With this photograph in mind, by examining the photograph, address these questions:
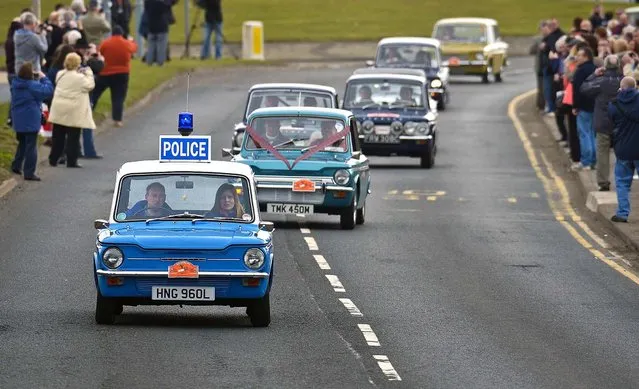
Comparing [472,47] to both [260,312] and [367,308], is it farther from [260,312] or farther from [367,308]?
[260,312]

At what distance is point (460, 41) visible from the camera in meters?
53.5

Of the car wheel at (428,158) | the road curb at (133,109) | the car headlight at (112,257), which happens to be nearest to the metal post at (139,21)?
the road curb at (133,109)

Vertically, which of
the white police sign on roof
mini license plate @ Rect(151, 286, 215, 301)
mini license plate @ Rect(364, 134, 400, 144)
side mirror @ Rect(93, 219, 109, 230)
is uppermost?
the white police sign on roof

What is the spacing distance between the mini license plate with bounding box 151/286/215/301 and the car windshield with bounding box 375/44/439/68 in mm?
30345

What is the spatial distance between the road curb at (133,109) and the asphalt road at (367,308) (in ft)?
1.04

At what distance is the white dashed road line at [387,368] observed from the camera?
13.0 m

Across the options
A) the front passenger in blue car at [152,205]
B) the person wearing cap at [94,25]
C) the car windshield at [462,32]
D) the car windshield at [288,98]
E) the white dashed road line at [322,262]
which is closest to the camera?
the front passenger in blue car at [152,205]

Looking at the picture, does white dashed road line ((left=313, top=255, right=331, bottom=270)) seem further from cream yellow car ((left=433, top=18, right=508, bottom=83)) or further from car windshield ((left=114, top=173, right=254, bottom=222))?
cream yellow car ((left=433, top=18, right=508, bottom=83))

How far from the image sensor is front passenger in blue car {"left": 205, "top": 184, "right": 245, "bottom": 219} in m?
15.8

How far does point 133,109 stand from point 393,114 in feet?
31.7

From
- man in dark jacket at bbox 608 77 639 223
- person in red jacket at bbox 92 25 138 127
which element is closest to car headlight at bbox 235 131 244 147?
man in dark jacket at bbox 608 77 639 223

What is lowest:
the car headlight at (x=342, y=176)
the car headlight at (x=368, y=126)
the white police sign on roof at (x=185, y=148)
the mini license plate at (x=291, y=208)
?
the car headlight at (x=368, y=126)

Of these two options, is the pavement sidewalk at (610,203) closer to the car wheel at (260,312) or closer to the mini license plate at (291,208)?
the mini license plate at (291,208)

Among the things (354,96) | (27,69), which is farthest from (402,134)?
(27,69)
